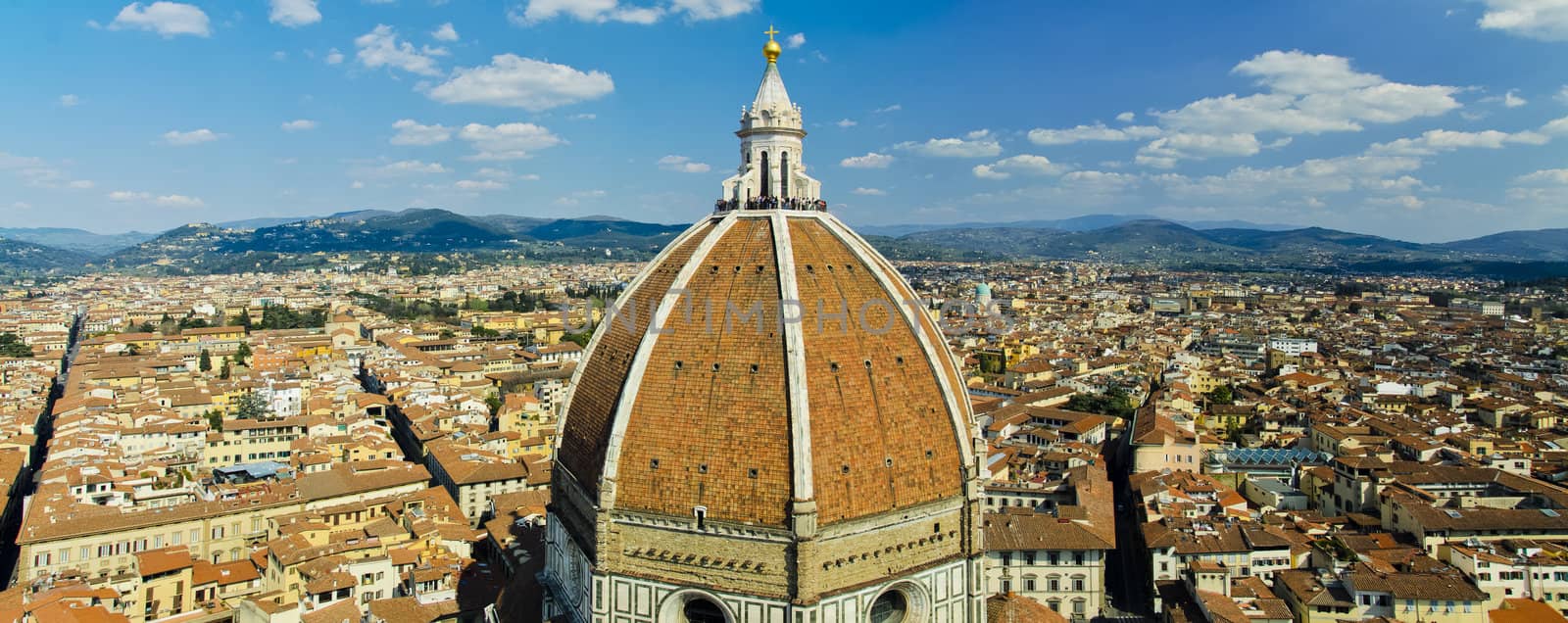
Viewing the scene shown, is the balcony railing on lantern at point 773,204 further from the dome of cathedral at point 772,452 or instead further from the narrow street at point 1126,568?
the narrow street at point 1126,568

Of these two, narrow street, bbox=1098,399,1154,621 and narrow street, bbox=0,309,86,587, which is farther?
narrow street, bbox=0,309,86,587

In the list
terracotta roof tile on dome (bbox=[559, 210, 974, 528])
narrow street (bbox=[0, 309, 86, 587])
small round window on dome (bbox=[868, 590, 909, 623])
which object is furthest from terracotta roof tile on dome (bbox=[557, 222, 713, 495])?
narrow street (bbox=[0, 309, 86, 587])

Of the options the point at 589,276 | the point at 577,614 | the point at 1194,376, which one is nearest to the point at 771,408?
the point at 577,614

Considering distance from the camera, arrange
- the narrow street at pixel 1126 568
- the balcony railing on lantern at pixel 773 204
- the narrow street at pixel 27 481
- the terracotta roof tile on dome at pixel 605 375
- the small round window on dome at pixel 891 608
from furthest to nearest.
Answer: the narrow street at pixel 27 481 → the narrow street at pixel 1126 568 → the balcony railing on lantern at pixel 773 204 → the terracotta roof tile on dome at pixel 605 375 → the small round window on dome at pixel 891 608

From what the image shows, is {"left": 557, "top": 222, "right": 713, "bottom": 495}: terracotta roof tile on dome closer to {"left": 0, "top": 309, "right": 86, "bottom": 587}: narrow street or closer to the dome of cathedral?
the dome of cathedral

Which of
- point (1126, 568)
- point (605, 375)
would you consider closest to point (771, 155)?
point (605, 375)

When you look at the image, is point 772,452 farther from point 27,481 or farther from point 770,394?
point 27,481

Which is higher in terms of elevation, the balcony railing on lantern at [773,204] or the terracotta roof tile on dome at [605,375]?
the balcony railing on lantern at [773,204]

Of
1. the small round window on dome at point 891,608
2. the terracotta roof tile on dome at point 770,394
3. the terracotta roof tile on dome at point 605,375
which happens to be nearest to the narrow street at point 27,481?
the terracotta roof tile on dome at point 605,375
